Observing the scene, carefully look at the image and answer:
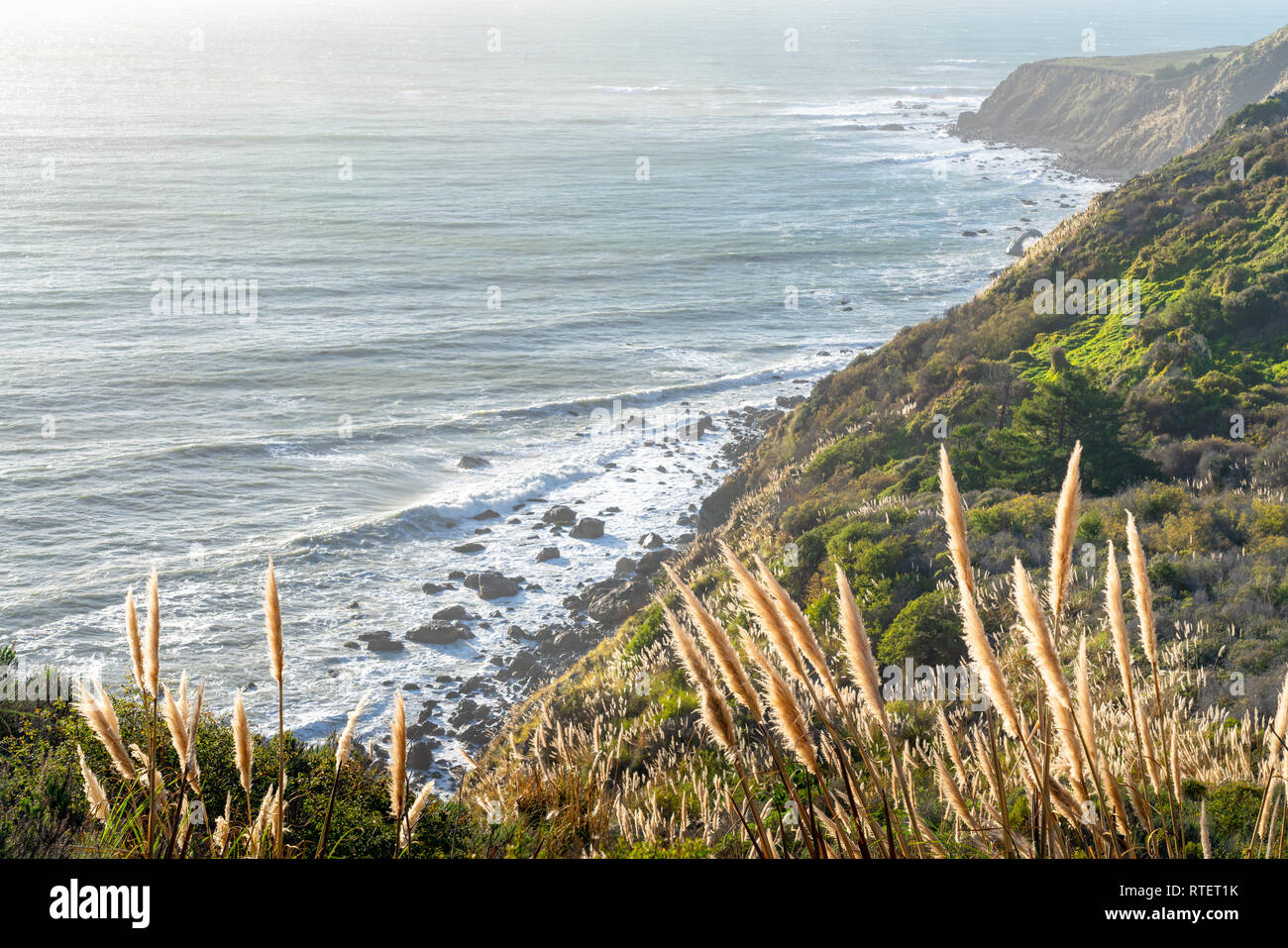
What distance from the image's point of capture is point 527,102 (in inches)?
4540

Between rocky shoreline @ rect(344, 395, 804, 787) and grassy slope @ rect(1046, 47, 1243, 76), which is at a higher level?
grassy slope @ rect(1046, 47, 1243, 76)

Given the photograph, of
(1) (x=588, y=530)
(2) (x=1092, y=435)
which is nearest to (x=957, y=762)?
(2) (x=1092, y=435)

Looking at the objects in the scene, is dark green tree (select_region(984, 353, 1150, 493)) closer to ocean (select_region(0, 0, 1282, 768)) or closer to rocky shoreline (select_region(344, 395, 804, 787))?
rocky shoreline (select_region(344, 395, 804, 787))

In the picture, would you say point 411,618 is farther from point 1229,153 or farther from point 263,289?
point 263,289

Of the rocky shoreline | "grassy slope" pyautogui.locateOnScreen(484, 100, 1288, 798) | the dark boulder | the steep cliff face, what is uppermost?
the steep cliff face

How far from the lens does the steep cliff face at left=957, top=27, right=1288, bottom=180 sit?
2623 inches

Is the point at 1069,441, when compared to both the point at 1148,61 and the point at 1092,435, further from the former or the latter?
the point at 1148,61

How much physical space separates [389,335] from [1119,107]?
73.1m

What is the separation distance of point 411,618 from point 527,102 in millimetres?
106924

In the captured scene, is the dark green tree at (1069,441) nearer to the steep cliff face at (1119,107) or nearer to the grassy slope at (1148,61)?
the steep cliff face at (1119,107)

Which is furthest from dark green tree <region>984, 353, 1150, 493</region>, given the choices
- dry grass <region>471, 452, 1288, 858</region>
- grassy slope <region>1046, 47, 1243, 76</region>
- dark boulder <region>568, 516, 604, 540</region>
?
grassy slope <region>1046, 47, 1243, 76</region>

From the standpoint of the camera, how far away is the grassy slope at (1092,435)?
1016cm

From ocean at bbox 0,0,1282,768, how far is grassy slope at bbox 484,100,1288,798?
5.89 metres

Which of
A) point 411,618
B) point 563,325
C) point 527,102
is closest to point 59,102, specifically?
point 527,102
